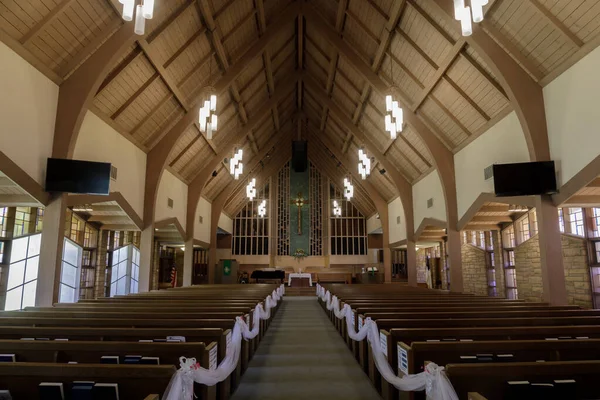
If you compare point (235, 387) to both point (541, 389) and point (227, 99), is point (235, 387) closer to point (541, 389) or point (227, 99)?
point (541, 389)

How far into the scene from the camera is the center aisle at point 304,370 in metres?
3.62

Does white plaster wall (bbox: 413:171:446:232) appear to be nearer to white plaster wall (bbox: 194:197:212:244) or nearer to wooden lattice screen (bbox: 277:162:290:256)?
white plaster wall (bbox: 194:197:212:244)

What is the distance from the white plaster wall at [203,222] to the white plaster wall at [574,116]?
35.7ft

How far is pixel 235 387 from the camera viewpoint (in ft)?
12.5

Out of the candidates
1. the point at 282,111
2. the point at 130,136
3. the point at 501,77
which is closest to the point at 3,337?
the point at 130,136

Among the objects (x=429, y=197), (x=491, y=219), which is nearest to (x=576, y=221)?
(x=491, y=219)

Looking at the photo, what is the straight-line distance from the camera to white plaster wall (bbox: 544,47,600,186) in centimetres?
536

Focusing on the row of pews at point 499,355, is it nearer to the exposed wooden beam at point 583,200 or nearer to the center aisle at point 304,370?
the center aisle at point 304,370

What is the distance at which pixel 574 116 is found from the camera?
18.9 feet

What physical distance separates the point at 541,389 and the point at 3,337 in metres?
4.10

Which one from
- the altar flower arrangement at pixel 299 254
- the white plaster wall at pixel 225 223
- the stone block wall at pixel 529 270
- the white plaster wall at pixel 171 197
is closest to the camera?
the stone block wall at pixel 529 270

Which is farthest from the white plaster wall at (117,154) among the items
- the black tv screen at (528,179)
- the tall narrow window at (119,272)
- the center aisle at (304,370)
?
the black tv screen at (528,179)

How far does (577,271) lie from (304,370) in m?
8.12

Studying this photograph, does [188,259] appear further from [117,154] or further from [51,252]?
[51,252]
